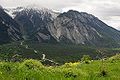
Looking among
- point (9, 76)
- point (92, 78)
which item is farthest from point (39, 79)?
point (92, 78)

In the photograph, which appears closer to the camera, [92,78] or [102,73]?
[92,78]

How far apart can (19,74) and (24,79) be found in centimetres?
97

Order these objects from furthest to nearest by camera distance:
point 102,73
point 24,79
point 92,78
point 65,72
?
point 102,73 < point 65,72 < point 92,78 < point 24,79

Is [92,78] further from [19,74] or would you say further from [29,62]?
[29,62]

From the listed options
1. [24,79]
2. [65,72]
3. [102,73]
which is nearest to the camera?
[24,79]

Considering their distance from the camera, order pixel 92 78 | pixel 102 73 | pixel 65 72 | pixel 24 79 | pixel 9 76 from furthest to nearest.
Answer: pixel 102 73
pixel 65 72
pixel 92 78
pixel 9 76
pixel 24 79

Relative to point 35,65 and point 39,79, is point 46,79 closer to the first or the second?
point 39,79

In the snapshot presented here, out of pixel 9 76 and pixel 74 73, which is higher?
pixel 9 76

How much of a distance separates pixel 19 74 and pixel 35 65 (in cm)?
598

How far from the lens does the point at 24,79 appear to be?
1109cm

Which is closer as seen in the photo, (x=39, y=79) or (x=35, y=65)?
(x=39, y=79)

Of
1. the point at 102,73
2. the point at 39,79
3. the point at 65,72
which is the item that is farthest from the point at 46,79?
the point at 102,73

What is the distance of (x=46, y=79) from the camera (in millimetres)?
11492

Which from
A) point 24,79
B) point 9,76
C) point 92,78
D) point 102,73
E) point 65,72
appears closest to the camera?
point 24,79
